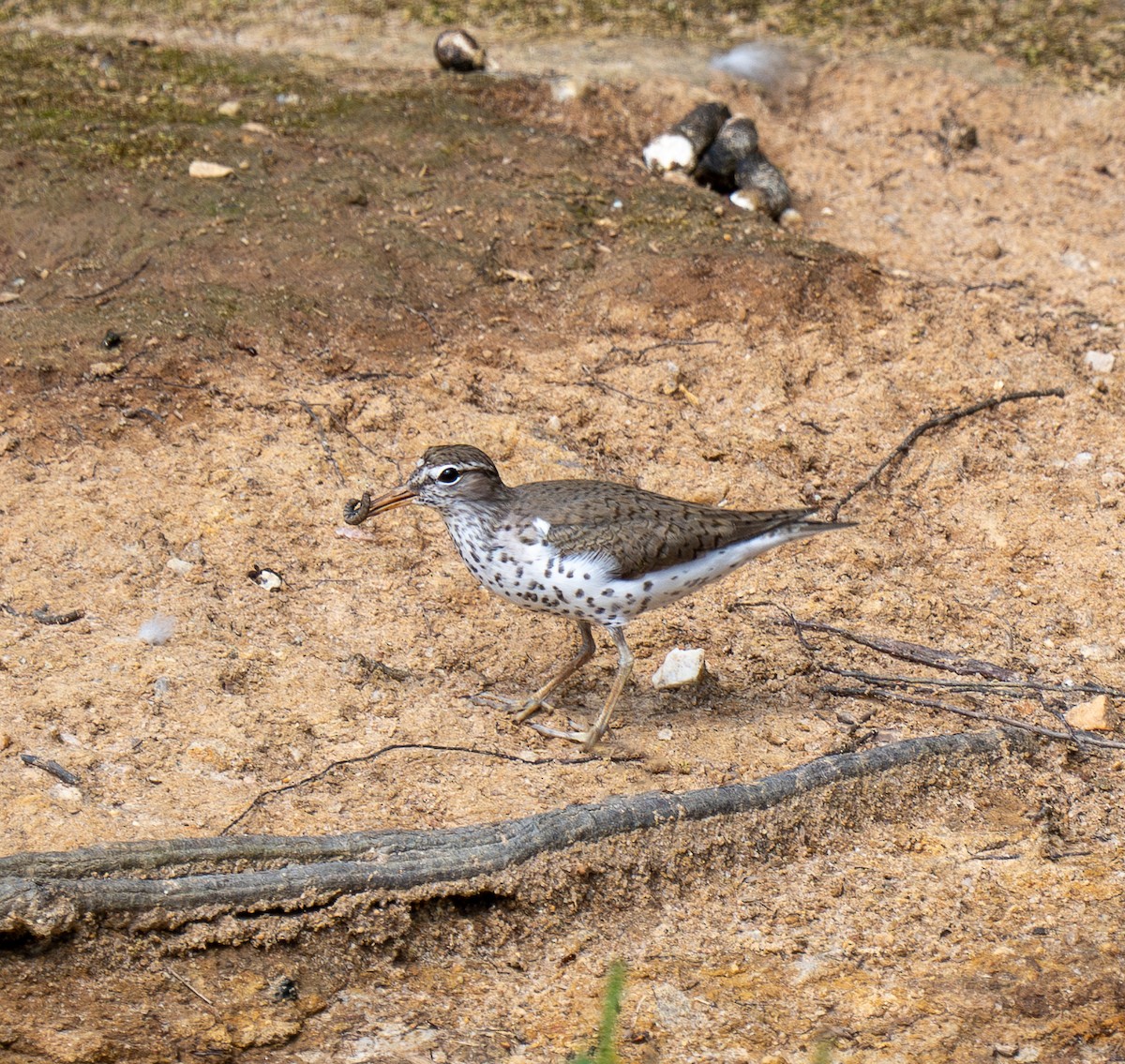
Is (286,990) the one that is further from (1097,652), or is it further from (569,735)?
(1097,652)

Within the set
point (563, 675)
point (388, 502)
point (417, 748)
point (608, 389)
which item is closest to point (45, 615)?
point (388, 502)

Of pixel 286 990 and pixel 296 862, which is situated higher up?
pixel 296 862

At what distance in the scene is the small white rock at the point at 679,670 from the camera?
5.52m

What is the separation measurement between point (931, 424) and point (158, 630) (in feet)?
13.8

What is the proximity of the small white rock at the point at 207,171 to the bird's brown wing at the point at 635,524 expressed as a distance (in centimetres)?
395

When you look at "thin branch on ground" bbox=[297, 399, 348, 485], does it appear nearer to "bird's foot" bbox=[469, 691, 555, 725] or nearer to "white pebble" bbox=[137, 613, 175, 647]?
"white pebble" bbox=[137, 613, 175, 647]

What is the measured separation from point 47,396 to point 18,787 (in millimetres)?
2860

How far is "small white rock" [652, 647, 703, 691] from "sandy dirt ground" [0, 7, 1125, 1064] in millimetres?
107

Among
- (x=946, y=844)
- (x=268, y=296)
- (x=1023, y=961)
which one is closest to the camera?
(x=1023, y=961)

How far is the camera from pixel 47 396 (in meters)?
6.71

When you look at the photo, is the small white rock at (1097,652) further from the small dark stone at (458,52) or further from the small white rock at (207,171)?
the small dark stone at (458,52)

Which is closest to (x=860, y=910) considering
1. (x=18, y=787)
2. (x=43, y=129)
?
(x=18, y=787)

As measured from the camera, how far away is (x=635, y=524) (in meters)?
5.21

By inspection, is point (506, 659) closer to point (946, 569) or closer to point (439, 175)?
point (946, 569)
